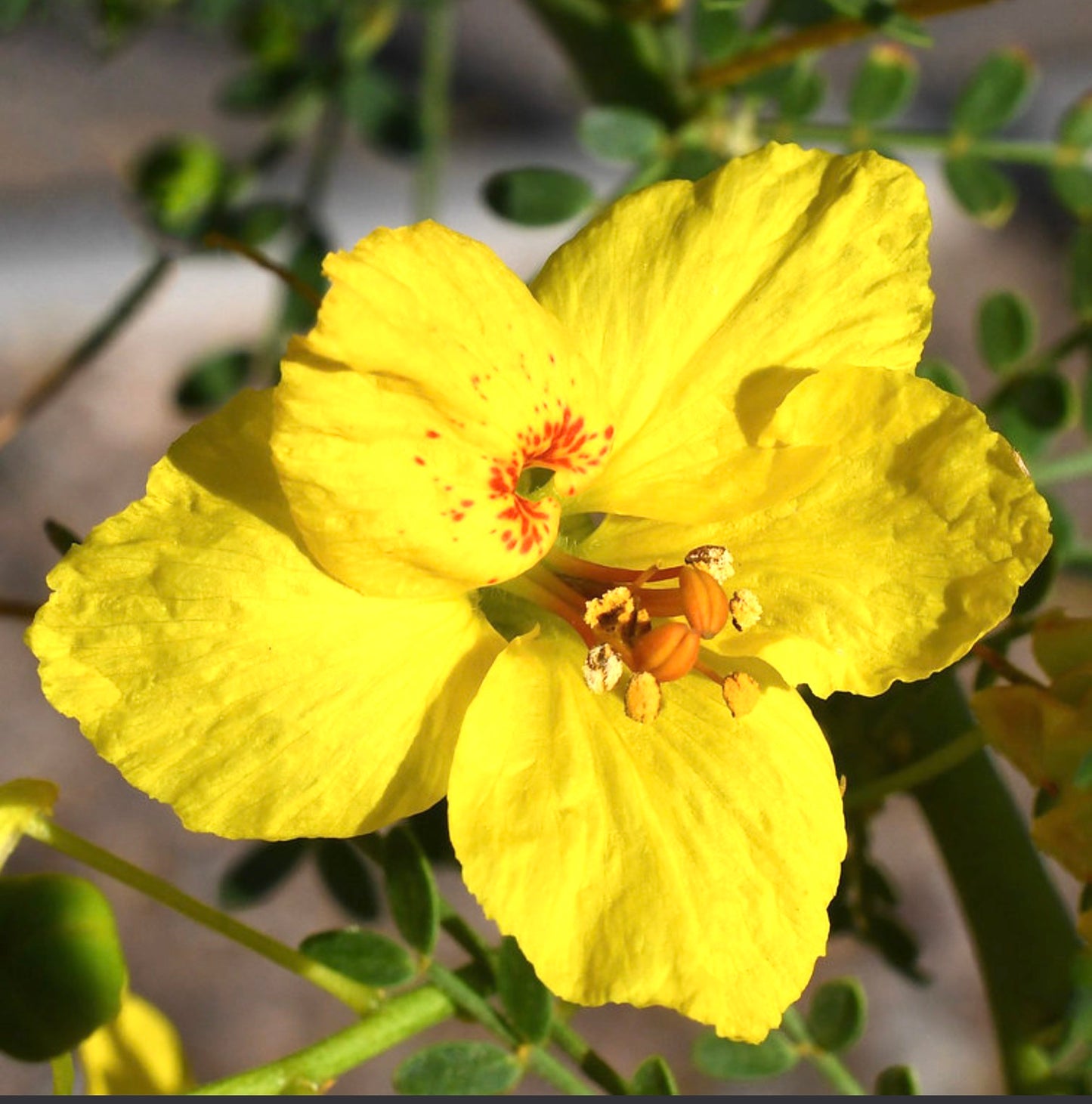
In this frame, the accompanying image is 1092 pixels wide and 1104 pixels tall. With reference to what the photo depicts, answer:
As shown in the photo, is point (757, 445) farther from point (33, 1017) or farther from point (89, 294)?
point (89, 294)

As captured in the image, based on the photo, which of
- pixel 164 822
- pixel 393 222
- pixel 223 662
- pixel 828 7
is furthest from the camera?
pixel 393 222

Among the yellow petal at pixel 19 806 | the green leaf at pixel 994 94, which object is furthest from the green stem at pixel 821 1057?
the green leaf at pixel 994 94

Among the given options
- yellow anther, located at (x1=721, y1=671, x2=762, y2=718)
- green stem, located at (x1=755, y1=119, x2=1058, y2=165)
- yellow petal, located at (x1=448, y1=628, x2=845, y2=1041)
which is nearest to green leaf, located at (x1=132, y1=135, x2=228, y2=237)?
green stem, located at (x1=755, y1=119, x2=1058, y2=165)

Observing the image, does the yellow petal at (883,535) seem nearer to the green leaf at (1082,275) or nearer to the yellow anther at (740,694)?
the yellow anther at (740,694)

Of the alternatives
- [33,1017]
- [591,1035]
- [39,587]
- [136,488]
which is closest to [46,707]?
[39,587]

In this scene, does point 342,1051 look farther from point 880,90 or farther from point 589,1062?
point 880,90
